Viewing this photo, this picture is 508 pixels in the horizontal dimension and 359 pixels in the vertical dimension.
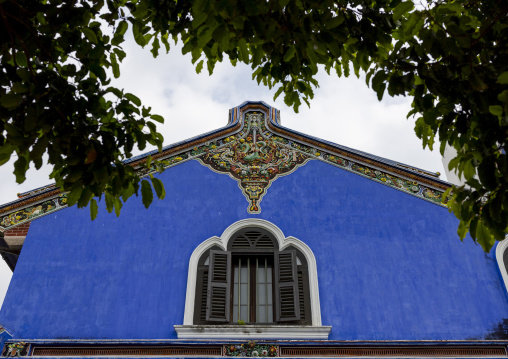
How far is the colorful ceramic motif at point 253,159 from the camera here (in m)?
8.80

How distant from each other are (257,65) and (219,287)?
3.90 metres

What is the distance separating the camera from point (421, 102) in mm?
4344

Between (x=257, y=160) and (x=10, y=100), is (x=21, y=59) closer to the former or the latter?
(x=10, y=100)

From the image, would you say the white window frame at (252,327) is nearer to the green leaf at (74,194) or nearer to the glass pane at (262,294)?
the glass pane at (262,294)

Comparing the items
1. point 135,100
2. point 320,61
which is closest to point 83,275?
point 135,100

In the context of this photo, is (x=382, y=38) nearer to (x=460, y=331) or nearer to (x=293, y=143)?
(x=460, y=331)

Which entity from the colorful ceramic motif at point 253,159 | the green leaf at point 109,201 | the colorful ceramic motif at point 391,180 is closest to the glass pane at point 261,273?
the colorful ceramic motif at point 253,159

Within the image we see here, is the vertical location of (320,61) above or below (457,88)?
above

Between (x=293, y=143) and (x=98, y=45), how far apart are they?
5314mm

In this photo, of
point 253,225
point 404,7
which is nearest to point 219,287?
point 253,225

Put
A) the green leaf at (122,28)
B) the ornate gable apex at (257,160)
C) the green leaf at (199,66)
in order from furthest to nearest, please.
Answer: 1. the ornate gable apex at (257,160)
2. the green leaf at (199,66)
3. the green leaf at (122,28)

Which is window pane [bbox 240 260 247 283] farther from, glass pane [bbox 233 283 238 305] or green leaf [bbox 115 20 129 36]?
green leaf [bbox 115 20 129 36]

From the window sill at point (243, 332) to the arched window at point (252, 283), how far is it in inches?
6.6

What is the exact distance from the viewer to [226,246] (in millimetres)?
7984
